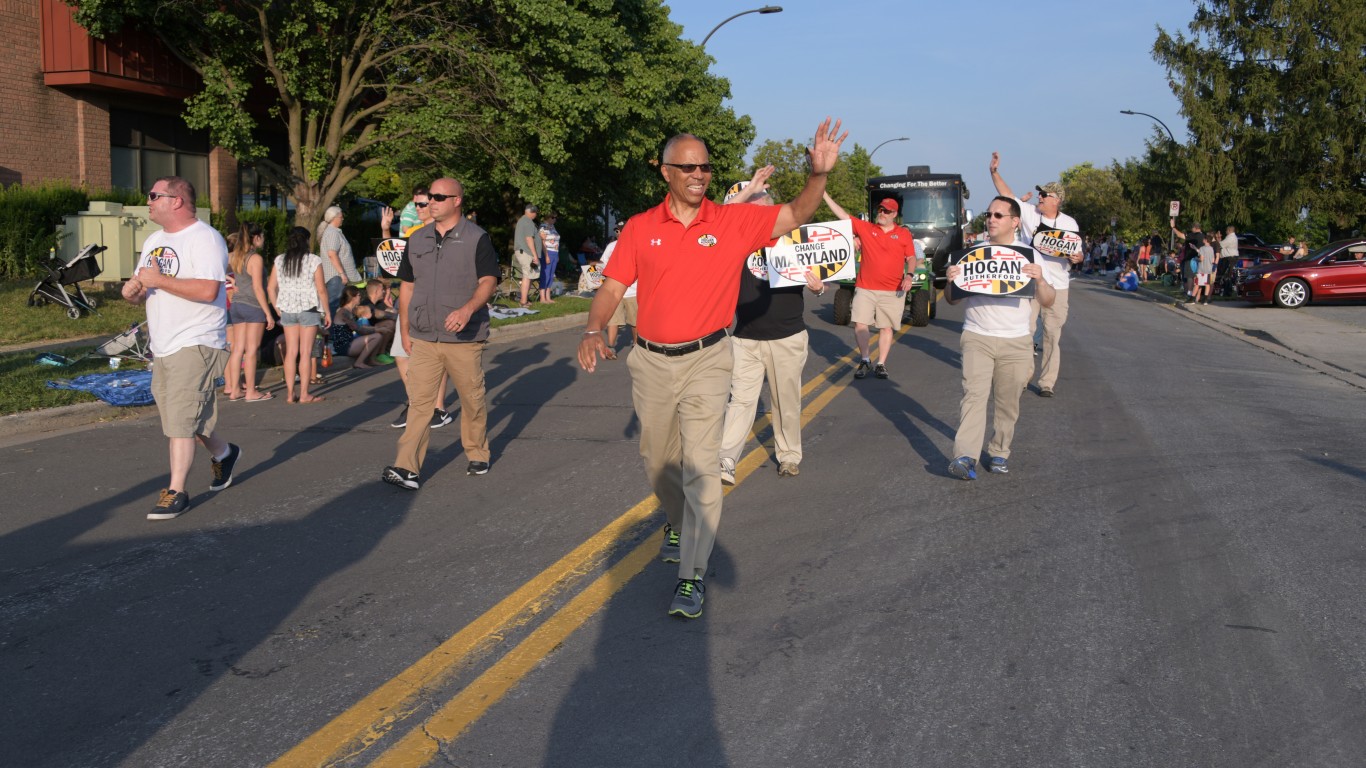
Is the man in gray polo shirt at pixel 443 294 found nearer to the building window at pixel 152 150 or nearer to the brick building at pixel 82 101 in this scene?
the brick building at pixel 82 101

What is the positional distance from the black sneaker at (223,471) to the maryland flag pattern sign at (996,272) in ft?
16.4

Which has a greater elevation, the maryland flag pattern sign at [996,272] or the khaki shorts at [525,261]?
the maryland flag pattern sign at [996,272]

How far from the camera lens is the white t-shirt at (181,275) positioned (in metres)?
6.73

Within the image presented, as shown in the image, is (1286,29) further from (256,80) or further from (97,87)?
(97,87)

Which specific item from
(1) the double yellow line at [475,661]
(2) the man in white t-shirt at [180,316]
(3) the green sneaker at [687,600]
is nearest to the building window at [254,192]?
(2) the man in white t-shirt at [180,316]

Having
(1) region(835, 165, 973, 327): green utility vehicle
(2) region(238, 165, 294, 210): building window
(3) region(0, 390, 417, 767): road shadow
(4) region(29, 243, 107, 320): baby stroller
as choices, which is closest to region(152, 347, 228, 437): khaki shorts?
(3) region(0, 390, 417, 767): road shadow

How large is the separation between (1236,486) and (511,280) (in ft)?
61.2

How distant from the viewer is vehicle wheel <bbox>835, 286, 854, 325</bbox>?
19.2 m

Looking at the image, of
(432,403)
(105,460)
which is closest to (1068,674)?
(432,403)

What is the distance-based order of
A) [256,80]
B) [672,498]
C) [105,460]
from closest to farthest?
[672,498] < [105,460] < [256,80]

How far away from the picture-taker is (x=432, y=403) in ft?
25.2

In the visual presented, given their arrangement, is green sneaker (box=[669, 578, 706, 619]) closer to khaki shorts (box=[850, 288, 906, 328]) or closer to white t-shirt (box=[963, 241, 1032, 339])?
white t-shirt (box=[963, 241, 1032, 339])

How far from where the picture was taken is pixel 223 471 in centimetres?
744

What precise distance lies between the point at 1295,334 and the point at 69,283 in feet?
66.2
